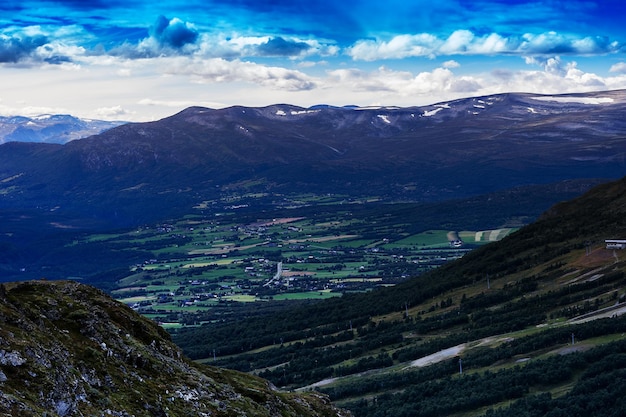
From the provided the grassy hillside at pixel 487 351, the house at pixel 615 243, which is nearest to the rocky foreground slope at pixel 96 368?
the grassy hillside at pixel 487 351

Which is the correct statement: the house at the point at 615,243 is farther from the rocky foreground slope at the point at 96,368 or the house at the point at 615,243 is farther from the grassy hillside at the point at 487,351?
the rocky foreground slope at the point at 96,368

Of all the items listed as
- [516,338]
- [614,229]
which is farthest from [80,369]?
[614,229]

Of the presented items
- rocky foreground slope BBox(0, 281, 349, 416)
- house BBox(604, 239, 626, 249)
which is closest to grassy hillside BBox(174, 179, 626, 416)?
house BBox(604, 239, 626, 249)

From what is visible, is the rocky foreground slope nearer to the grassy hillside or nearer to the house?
the grassy hillside

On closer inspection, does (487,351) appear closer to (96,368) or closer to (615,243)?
(615,243)

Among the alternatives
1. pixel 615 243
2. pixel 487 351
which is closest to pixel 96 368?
pixel 487 351

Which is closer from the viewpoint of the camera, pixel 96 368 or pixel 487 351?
pixel 96 368
